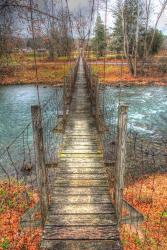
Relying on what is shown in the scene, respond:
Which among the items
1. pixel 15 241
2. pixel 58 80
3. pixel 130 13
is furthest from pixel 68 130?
pixel 130 13

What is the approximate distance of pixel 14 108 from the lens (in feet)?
60.7

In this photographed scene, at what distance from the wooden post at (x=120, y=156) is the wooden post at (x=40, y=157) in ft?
3.46

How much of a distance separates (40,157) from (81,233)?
47.0 inches

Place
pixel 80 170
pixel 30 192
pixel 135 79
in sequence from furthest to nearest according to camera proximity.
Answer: pixel 135 79
pixel 30 192
pixel 80 170

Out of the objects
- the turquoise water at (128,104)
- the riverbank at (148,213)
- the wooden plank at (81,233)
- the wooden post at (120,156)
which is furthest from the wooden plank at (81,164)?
the turquoise water at (128,104)

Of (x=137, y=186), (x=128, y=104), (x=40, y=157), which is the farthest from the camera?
(x=128, y=104)

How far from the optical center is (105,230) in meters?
4.20

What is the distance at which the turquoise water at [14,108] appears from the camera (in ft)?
43.5

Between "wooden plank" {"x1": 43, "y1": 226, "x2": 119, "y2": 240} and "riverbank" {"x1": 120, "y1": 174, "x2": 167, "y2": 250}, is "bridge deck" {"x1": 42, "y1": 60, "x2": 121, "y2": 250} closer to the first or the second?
"wooden plank" {"x1": 43, "y1": 226, "x2": 119, "y2": 240}

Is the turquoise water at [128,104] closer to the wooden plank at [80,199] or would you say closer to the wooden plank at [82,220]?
the wooden plank at [80,199]

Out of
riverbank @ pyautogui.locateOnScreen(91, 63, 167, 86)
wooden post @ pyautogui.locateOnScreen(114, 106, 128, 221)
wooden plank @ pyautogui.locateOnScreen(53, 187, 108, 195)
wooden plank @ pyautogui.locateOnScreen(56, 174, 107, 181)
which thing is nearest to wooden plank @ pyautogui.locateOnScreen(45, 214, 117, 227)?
wooden post @ pyautogui.locateOnScreen(114, 106, 128, 221)

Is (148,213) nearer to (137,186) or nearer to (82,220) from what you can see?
(137,186)

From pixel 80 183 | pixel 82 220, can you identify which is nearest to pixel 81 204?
pixel 82 220

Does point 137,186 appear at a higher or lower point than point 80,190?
lower
